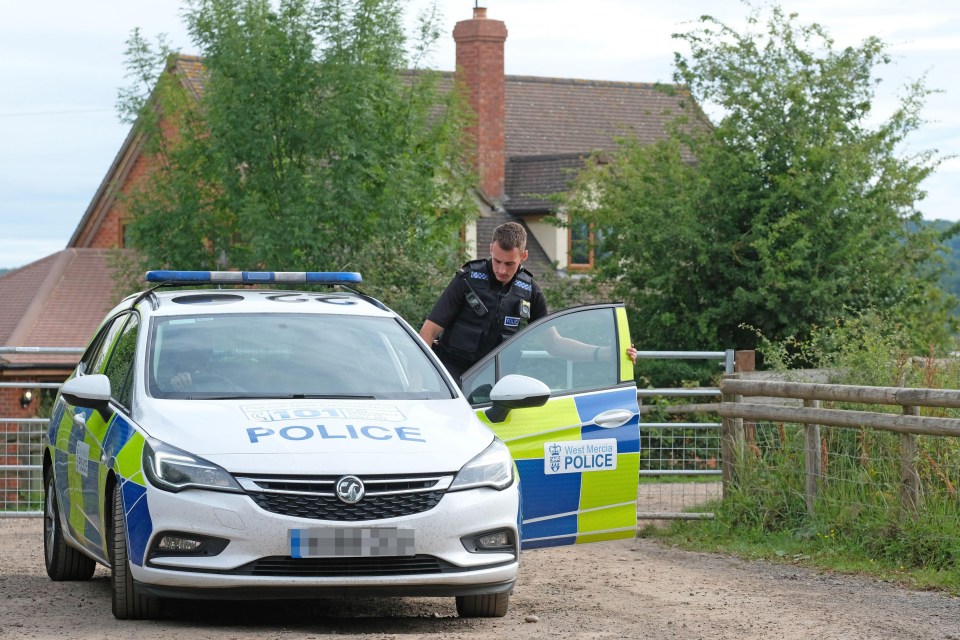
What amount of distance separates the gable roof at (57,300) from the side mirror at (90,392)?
24610mm

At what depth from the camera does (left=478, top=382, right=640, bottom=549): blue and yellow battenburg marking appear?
8.31 meters

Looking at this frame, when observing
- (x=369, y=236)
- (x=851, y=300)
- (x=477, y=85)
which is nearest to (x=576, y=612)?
(x=851, y=300)

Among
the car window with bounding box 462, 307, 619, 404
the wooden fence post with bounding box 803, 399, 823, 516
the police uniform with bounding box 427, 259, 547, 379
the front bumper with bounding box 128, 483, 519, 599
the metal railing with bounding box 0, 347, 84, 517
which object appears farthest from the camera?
the metal railing with bounding box 0, 347, 84, 517

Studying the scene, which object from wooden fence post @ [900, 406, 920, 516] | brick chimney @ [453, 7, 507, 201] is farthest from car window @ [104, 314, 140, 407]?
brick chimney @ [453, 7, 507, 201]

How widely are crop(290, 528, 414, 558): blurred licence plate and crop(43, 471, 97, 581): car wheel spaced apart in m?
2.84

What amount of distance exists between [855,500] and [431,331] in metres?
3.21

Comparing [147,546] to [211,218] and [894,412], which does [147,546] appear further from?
[211,218]

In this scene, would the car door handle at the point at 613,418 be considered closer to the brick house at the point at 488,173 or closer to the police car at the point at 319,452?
the police car at the point at 319,452

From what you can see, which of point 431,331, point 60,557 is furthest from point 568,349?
point 60,557

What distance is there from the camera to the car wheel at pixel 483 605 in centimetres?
748

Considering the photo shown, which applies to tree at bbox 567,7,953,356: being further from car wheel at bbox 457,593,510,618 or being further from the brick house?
car wheel at bbox 457,593,510,618

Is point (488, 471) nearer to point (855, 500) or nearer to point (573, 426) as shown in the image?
point (573, 426)

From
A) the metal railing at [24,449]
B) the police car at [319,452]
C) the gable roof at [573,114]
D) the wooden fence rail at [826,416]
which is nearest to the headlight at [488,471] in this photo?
the police car at [319,452]

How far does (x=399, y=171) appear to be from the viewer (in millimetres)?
25906
